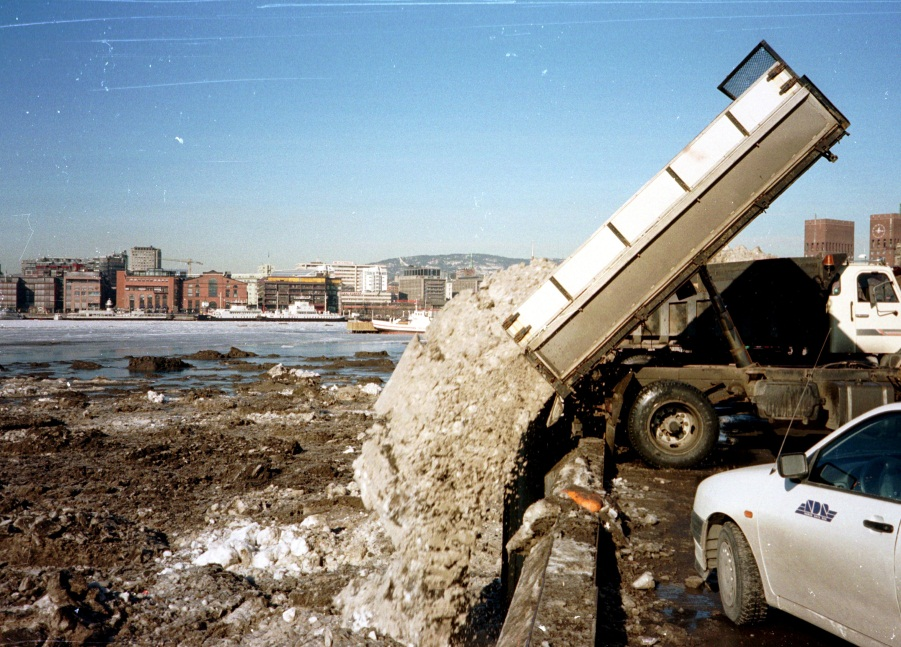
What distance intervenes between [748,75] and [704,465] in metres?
4.96

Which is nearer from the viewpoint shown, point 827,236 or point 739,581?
point 739,581

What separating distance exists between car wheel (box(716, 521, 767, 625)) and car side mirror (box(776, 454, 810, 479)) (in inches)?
28.5

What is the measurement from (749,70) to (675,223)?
2.14m

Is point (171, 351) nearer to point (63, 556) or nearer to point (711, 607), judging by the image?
point (63, 556)

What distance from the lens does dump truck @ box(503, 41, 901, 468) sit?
8.45 meters

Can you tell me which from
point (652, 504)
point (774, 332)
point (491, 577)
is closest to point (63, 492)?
point (491, 577)

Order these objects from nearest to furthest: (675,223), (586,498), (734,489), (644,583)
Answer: (734,489) → (644,583) → (586,498) → (675,223)

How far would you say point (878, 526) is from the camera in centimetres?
327

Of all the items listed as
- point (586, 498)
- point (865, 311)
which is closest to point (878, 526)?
point (586, 498)

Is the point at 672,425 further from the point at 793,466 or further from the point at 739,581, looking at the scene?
the point at 793,466

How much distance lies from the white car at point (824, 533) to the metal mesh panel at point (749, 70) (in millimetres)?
5863

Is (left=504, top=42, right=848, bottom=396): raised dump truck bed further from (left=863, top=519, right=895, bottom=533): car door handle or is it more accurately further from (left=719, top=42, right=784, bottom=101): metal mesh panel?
(left=863, top=519, right=895, bottom=533): car door handle

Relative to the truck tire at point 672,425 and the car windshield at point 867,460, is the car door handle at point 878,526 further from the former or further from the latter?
the truck tire at point 672,425

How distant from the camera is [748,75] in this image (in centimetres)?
873
